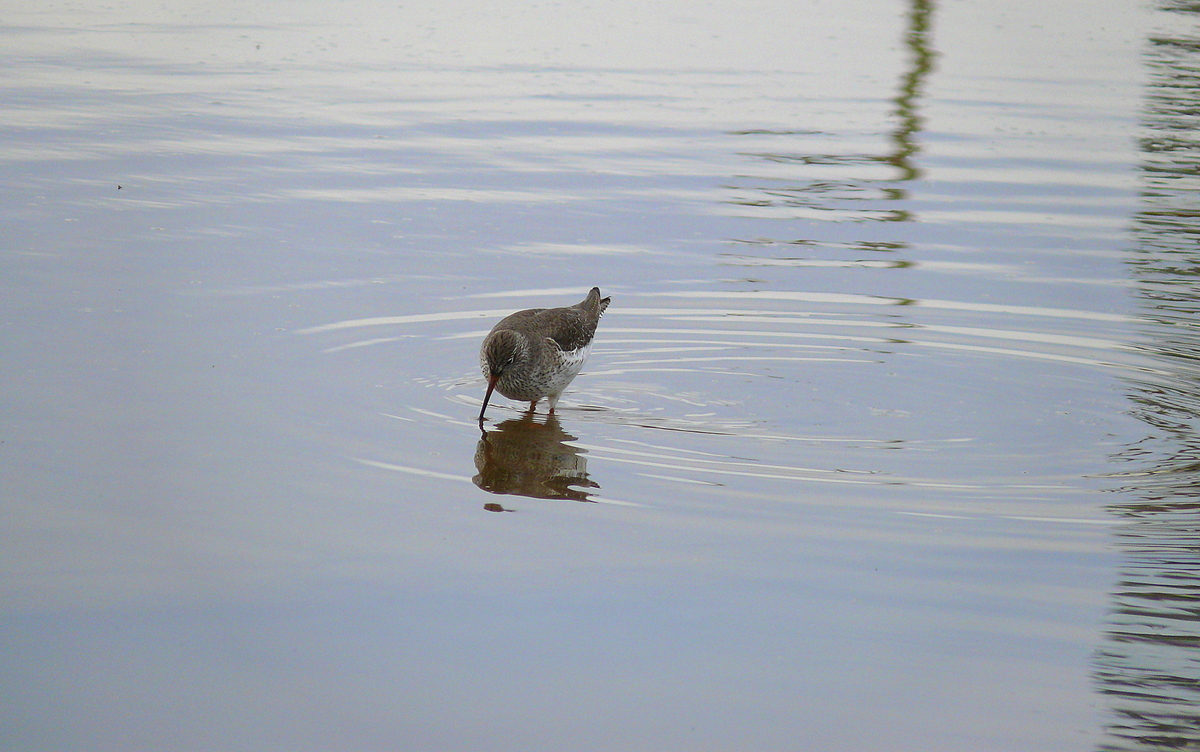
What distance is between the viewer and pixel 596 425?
8102 millimetres

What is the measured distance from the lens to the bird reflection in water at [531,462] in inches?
275

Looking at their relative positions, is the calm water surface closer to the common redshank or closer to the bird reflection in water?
the bird reflection in water

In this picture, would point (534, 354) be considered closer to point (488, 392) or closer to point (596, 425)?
point (488, 392)

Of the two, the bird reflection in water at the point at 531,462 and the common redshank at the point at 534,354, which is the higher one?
the common redshank at the point at 534,354

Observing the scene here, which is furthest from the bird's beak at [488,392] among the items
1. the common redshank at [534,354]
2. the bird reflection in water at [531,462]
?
the bird reflection in water at [531,462]

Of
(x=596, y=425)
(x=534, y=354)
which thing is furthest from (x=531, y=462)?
(x=534, y=354)

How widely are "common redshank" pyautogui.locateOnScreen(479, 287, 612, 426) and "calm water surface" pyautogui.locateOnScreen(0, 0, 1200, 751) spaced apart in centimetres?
26

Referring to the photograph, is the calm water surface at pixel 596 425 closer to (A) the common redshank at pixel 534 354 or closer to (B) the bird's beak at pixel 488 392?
(B) the bird's beak at pixel 488 392

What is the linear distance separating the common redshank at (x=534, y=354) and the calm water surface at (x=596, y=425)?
261mm

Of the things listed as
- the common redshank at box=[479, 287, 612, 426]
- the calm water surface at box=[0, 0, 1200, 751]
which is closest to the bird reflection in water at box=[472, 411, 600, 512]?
the calm water surface at box=[0, 0, 1200, 751]

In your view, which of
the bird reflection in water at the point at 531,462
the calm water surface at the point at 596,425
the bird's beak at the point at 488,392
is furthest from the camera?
the bird's beak at the point at 488,392

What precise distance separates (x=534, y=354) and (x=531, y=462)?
0.85 metres

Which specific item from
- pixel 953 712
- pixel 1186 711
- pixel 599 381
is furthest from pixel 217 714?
pixel 599 381

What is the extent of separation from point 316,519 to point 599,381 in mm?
3120
